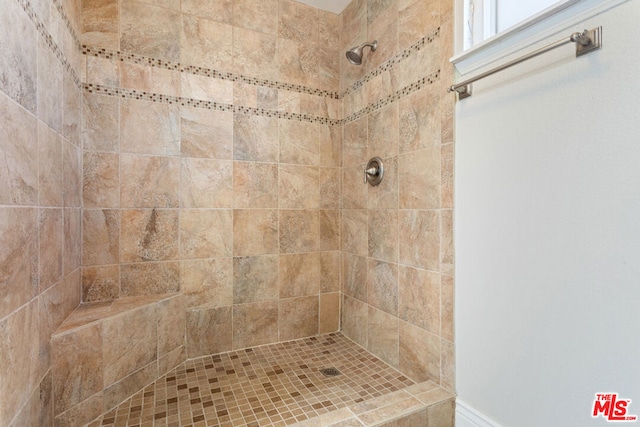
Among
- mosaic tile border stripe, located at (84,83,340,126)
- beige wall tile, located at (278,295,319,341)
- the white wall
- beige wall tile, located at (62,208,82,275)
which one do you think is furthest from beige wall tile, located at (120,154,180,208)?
the white wall

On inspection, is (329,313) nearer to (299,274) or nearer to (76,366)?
(299,274)

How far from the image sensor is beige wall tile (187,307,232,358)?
72.0 inches

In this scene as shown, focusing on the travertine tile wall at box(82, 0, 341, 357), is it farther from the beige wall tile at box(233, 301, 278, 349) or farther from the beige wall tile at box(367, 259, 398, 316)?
the beige wall tile at box(367, 259, 398, 316)

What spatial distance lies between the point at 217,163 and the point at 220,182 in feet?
0.38

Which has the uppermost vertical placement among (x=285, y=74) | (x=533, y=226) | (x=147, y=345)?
(x=285, y=74)

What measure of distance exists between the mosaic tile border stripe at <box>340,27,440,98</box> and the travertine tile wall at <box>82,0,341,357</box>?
23 cm

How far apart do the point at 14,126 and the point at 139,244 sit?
900mm

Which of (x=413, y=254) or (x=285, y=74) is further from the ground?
(x=285, y=74)

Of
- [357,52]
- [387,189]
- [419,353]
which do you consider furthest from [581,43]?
[419,353]

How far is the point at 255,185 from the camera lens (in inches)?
Result: 78.5

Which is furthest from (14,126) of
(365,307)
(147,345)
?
(365,307)

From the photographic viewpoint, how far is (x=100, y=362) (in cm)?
135

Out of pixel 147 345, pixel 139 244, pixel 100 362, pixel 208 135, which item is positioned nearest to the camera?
pixel 100 362

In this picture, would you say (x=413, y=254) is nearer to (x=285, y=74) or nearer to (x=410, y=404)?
(x=410, y=404)
